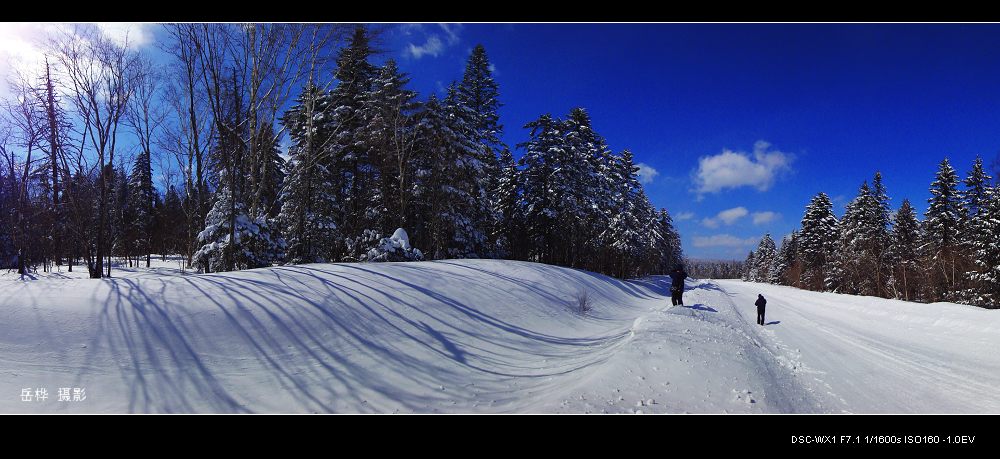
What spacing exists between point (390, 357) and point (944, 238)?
44.6 m

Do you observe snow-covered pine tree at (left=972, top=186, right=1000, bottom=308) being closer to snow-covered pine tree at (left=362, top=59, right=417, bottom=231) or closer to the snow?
the snow

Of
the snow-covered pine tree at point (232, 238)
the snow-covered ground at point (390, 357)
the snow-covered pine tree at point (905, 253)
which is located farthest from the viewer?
the snow-covered pine tree at point (905, 253)

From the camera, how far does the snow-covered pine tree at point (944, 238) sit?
26844mm

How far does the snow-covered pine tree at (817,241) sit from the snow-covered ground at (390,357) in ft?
124

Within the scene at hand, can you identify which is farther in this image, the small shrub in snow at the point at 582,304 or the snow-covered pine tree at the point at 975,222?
the snow-covered pine tree at the point at 975,222

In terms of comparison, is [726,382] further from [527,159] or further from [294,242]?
[527,159]

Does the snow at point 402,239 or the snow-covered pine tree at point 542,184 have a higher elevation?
the snow-covered pine tree at point 542,184

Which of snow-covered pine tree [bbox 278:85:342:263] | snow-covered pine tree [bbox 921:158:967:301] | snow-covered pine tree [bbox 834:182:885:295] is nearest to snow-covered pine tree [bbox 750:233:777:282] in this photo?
snow-covered pine tree [bbox 834:182:885:295]

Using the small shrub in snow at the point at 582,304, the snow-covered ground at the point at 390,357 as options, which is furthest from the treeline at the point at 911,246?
the small shrub in snow at the point at 582,304

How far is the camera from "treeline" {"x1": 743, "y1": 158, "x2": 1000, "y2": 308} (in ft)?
79.2

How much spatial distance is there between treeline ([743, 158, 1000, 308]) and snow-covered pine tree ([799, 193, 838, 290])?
0.29ft

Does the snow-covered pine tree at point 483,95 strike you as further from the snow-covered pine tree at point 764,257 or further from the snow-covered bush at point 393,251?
the snow-covered pine tree at point 764,257

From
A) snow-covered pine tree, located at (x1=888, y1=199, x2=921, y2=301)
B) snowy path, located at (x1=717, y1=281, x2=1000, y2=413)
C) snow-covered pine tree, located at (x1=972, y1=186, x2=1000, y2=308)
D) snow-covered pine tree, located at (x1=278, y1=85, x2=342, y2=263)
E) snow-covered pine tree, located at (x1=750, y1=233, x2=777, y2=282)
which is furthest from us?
snow-covered pine tree, located at (x1=750, y1=233, x2=777, y2=282)

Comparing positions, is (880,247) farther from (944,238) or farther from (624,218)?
(624,218)
